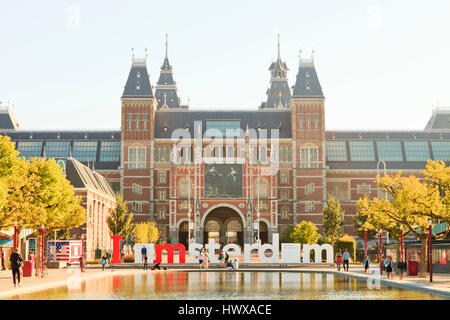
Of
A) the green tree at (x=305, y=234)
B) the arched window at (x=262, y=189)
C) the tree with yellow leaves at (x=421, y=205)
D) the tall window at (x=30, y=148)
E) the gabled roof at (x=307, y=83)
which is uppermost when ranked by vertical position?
the gabled roof at (x=307, y=83)

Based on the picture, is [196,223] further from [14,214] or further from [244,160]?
[14,214]

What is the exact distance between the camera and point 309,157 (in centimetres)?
8781

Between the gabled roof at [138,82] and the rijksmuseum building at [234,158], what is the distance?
0.44ft

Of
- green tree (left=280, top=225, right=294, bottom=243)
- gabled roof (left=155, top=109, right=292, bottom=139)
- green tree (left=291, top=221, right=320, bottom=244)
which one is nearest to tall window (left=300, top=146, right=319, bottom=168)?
gabled roof (left=155, top=109, right=292, bottom=139)

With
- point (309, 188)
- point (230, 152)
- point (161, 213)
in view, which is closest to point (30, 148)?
point (161, 213)

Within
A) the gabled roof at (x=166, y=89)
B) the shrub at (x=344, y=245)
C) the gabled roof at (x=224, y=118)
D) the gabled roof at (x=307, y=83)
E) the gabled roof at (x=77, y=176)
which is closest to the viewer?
the shrub at (x=344, y=245)

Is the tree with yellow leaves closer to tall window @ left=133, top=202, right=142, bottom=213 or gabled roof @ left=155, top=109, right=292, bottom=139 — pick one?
gabled roof @ left=155, top=109, right=292, bottom=139

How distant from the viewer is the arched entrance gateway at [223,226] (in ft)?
290

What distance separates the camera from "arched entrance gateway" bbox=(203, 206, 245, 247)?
8831 centimetres

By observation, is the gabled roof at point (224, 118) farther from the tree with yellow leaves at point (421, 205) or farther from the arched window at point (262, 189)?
the tree with yellow leaves at point (421, 205)

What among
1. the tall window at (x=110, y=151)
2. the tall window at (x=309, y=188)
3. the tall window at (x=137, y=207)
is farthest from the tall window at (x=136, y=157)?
the tall window at (x=309, y=188)

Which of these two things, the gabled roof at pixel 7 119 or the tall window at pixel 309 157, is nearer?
the tall window at pixel 309 157

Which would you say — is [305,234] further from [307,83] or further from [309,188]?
[307,83]
